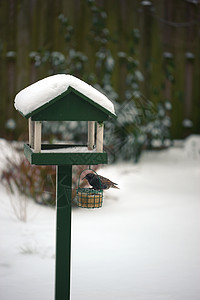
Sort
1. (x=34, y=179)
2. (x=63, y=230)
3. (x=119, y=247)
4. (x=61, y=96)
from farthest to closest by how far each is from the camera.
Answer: (x=34, y=179), (x=119, y=247), (x=63, y=230), (x=61, y=96)

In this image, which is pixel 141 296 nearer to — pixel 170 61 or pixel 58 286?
pixel 58 286

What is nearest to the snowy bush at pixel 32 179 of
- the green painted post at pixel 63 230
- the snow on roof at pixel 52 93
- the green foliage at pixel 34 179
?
the green foliage at pixel 34 179

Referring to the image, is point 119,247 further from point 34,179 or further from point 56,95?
point 56,95

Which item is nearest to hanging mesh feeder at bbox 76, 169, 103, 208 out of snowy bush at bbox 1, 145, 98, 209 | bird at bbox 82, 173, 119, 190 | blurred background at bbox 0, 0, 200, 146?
bird at bbox 82, 173, 119, 190

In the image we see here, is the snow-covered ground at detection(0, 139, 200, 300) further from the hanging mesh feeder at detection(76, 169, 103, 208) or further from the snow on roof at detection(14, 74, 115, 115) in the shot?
the snow on roof at detection(14, 74, 115, 115)

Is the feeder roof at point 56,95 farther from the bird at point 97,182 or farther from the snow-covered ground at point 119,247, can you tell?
the snow-covered ground at point 119,247

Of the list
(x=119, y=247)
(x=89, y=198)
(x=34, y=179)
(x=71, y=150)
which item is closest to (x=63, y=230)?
(x=89, y=198)

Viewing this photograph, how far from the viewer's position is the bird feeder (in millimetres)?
2432

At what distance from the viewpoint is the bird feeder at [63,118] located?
7.98 feet

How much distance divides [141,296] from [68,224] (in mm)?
738

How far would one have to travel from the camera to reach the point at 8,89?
652 centimetres

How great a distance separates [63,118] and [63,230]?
599 mm

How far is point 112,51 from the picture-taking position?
21.9ft

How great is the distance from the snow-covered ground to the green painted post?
332mm
